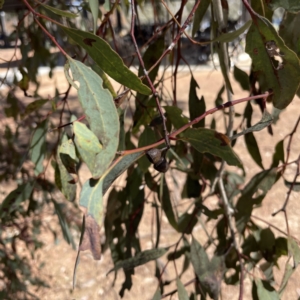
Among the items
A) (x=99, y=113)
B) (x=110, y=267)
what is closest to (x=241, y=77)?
(x=99, y=113)

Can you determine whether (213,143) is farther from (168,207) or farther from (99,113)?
(168,207)

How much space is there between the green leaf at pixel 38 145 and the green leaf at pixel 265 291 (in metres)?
0.43

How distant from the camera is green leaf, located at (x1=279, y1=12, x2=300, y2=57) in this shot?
598 mm

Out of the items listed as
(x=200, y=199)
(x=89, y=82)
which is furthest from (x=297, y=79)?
(x=200, y=199)

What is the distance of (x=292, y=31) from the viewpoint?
0.61m

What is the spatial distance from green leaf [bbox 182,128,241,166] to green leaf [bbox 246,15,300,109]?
0.07 meters

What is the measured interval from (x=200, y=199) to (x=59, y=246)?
1.29 metres

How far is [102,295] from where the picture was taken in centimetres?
164

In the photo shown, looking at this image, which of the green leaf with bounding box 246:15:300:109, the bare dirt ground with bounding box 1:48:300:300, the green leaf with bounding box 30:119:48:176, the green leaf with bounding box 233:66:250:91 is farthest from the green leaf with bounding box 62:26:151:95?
the bare dirt ground with bounding box 1:48:300:300

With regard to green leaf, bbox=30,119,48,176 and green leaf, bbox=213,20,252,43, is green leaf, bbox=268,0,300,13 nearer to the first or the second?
green leaf, bbox=213,20,252,43

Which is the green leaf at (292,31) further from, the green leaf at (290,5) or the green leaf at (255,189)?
the green leaf at (255,189)

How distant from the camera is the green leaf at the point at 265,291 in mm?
757

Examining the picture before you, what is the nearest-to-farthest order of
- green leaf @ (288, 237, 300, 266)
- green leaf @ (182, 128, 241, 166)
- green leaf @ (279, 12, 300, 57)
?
green leaf @ (182, 128, 241, 166) < green leaf @ (279, 12, 300, 57) < green leaf @ (288, 237, 300, 266)

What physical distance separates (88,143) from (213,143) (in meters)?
0.16
